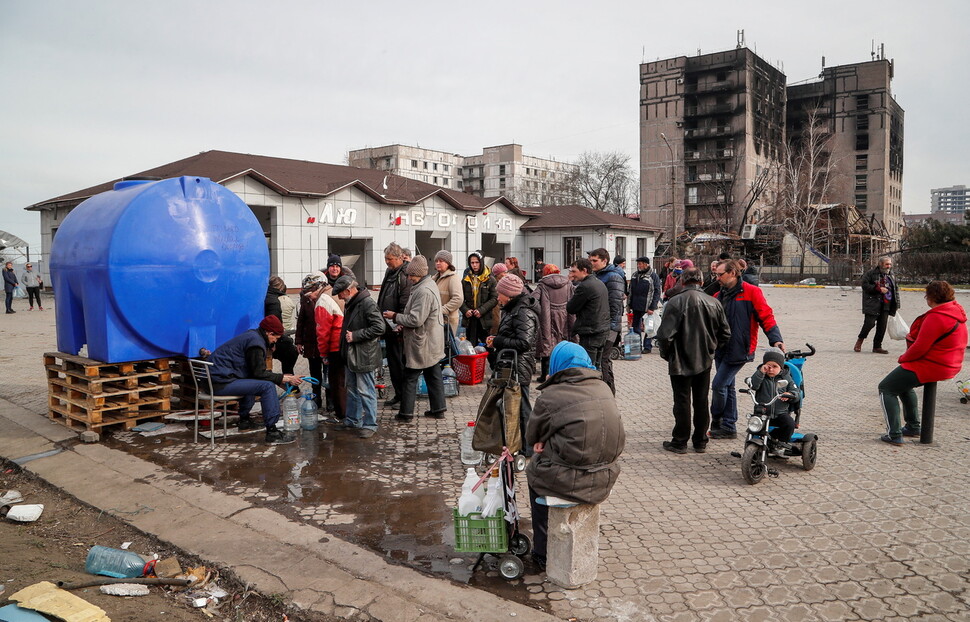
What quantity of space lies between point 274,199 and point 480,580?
807 inches

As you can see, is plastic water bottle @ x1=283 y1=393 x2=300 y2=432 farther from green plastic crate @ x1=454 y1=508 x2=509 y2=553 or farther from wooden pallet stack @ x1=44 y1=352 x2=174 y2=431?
green plastic crate @ x1=454 y1=508 x2=509 y2=553

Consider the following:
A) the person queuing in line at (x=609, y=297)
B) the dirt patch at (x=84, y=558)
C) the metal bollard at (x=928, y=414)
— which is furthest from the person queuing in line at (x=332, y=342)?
the metal bollard at (x=928, y=414)

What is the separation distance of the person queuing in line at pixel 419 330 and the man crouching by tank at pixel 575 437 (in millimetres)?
3934

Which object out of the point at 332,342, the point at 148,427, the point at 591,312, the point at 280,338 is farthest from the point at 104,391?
the point at 591,312

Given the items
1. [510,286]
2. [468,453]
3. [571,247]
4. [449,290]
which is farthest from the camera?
[571,247]

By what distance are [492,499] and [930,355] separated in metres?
5.16

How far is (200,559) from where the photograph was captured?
436 cm

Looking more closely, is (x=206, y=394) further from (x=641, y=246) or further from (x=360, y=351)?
(x=641, y=246)

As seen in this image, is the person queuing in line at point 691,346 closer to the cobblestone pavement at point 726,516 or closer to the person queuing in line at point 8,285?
the cobblestone pavement at point 726,516

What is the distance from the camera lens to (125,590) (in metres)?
4.02

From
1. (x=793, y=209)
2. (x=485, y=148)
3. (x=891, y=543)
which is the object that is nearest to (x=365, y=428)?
(x=891, y=543)

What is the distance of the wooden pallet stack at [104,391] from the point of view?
7.10 metres

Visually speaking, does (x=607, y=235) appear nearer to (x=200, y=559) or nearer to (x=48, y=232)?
(x=48, y=232)

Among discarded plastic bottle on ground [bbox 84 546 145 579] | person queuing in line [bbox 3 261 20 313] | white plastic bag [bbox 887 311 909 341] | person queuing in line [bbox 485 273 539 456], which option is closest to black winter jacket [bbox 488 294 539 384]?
person queuing in line [bbox 485 273 539 456]
